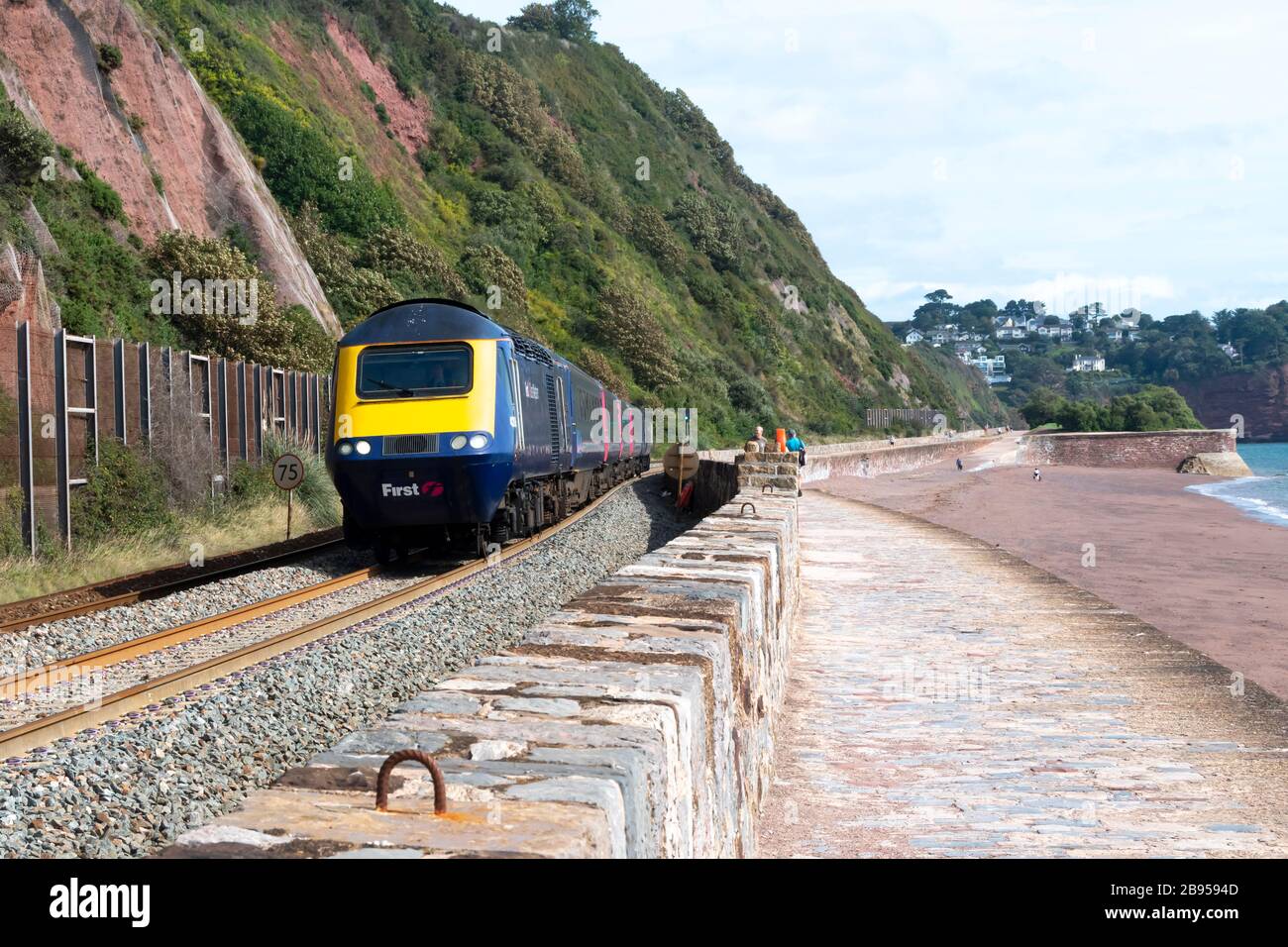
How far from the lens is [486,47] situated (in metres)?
72.6

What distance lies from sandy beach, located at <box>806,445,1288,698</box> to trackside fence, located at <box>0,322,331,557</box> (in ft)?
37.1

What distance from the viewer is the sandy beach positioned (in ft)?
40.5

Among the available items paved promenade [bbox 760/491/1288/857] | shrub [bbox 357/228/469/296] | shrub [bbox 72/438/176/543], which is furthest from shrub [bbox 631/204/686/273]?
paved promenade [bbox 760/491/1288/857]

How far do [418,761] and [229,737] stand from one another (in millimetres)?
4028

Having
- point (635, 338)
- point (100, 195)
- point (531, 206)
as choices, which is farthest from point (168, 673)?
point (531, 206)

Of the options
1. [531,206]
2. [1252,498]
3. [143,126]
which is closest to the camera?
[143,126]

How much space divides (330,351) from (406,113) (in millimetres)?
30970

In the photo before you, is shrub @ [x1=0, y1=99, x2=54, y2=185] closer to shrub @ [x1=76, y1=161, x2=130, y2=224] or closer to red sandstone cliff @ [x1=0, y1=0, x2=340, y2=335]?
red sandstone cliff @ [x1=0, y1=0, x2=340, y2=335]

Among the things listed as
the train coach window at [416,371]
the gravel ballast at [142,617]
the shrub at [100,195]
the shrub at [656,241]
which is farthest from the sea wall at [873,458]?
the gravel ballast at [142,617]

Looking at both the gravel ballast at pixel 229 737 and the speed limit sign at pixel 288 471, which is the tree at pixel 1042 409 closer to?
the speed limit sign at pixel 288 471

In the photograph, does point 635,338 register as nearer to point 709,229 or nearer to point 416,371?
point 709,229

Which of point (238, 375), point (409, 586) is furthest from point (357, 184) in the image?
point (409, 586)

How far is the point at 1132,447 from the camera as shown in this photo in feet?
313
